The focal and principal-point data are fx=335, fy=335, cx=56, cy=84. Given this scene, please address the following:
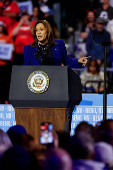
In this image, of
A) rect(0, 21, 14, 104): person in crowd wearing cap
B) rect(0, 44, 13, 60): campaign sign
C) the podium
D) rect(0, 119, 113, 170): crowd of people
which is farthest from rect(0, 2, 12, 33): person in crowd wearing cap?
rect(0, 119, 113, 170): crowd of people

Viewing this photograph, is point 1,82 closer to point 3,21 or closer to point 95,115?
point 3,21

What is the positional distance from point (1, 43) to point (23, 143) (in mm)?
4851

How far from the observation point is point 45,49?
2.38m

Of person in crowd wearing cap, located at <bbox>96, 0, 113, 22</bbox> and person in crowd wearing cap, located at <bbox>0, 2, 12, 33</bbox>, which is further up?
person in crowd wearing cap, located at <bbox>0, 2, 12, 33</bbox>

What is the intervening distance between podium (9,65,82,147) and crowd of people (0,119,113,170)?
251mm

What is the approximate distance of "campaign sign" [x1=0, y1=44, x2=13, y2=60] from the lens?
20.2 feet

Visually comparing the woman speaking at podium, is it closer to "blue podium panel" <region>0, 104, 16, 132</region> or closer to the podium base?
the podium base

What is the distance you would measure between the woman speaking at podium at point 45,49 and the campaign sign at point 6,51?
12.2 feet

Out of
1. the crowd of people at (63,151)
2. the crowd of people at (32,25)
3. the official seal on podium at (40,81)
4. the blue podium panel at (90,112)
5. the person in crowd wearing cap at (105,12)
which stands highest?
the crowd of people at (32,25)

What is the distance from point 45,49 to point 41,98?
491 mm

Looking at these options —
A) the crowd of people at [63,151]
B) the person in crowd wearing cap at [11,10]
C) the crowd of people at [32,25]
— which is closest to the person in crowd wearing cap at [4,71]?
the crowd of people at [32,25]

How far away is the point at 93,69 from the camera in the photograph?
5.57m

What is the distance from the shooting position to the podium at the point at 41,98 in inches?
79.7

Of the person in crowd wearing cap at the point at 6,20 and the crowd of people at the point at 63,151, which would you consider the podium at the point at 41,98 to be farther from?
the person in crowd wearing cap at the point at 6,20
